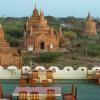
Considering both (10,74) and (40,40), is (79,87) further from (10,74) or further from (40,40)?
(40,40)

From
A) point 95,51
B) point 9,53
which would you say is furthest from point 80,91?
point 95,51

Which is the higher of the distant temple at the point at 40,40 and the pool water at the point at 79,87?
the distant temple at the point at 40,40

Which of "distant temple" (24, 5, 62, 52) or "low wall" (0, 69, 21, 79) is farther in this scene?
"distant temple" (24, 5, 62, 52)

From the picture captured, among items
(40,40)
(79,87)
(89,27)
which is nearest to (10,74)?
(79,87)

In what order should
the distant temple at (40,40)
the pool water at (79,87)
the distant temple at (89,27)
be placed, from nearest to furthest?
the pool water at (79,87), the distant temple at (40,40), the distant temple at (89,27)

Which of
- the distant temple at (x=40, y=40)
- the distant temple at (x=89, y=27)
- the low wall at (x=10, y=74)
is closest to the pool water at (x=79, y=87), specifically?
the low wall at (x=10, y=74)

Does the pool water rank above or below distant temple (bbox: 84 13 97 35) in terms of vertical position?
below

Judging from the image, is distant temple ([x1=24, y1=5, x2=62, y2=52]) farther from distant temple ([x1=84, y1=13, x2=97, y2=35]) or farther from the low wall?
the low wall

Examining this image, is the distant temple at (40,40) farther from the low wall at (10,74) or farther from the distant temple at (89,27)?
the low wall at (10,74)

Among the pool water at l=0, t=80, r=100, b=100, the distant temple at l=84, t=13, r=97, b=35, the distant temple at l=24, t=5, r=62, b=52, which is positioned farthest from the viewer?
the distant temple at l=84, t=13, r=97, b=35

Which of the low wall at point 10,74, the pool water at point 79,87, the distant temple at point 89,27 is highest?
the distant temple at point 89,27

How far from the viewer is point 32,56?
98.8ft

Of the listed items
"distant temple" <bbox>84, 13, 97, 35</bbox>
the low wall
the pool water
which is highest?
"distant temple" <bbox>84, 13, 97, 35</bbox>

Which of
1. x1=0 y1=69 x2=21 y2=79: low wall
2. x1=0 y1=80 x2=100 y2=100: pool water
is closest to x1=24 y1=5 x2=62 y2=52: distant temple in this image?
x1=0 y1=69 x2=21 y2=79: low wall
